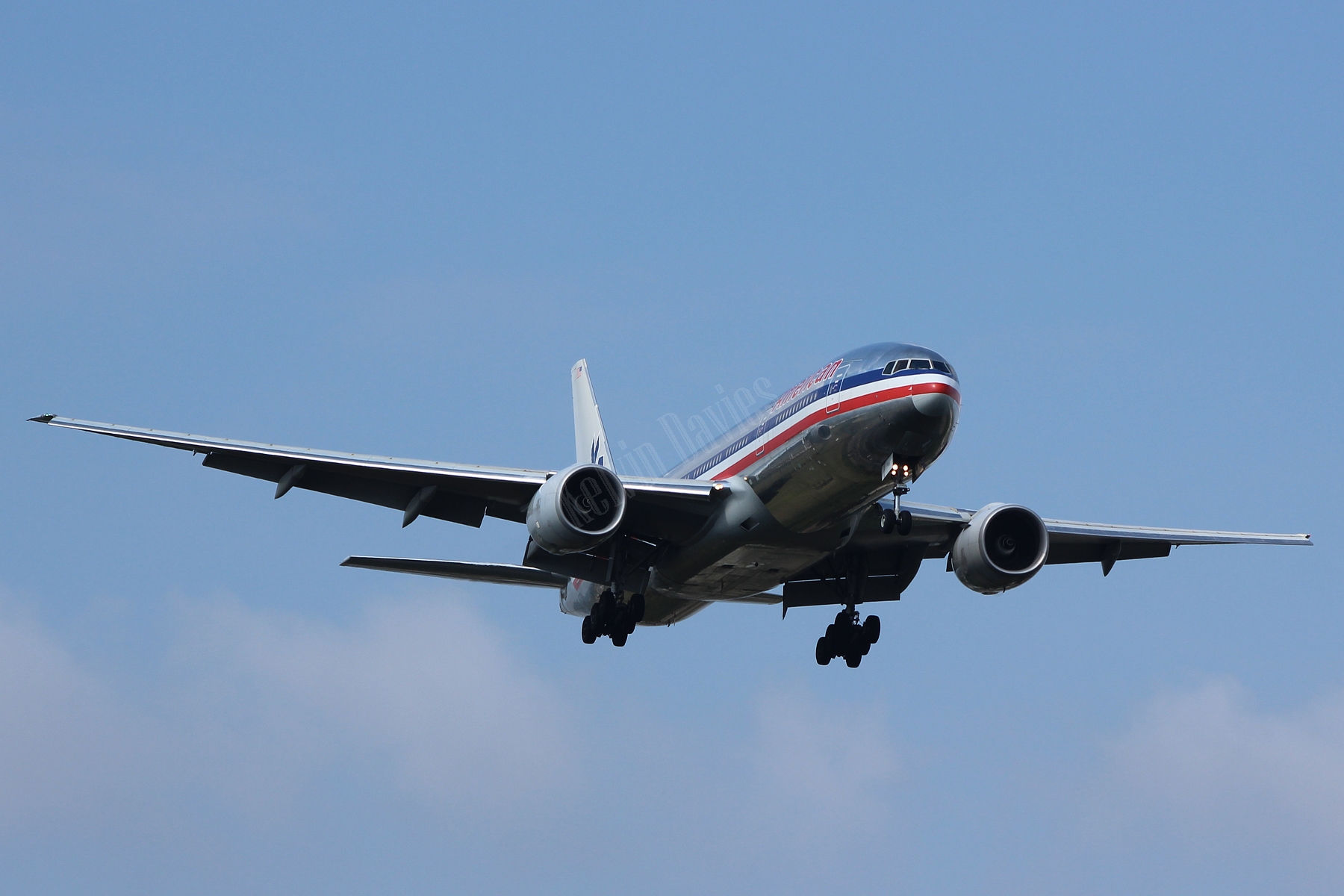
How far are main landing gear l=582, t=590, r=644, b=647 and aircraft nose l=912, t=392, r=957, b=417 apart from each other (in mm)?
9479

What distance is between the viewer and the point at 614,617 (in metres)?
36.0

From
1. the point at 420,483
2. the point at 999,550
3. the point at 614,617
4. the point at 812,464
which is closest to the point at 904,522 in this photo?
the point at 812,464

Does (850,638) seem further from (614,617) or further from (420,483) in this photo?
(420,483)

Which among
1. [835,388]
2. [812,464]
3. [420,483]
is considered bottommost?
[420,483]

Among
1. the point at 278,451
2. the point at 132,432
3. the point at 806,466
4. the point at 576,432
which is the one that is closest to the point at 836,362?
the point at 806,466

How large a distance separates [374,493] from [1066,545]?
1685 cm

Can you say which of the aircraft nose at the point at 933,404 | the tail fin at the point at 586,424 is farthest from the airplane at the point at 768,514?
the tail fin at the point at 586,424

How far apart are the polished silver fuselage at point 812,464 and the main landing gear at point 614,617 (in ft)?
2.29

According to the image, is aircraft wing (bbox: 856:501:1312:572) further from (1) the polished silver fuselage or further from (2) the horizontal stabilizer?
(2) the horizontal stabilizer

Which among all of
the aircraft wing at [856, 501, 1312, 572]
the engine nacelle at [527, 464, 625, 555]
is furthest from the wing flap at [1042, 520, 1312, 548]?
the engine nacelle at [527, 464, 625, 555]

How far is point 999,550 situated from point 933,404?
708cm

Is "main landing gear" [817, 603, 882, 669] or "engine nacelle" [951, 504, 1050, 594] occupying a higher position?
"engine nacelle" [951, 504, 1050, 594]

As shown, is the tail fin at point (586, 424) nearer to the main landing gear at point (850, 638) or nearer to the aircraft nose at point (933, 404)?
the main landing gear at point (850, 638)

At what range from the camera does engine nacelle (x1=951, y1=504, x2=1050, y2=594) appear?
35156mm
